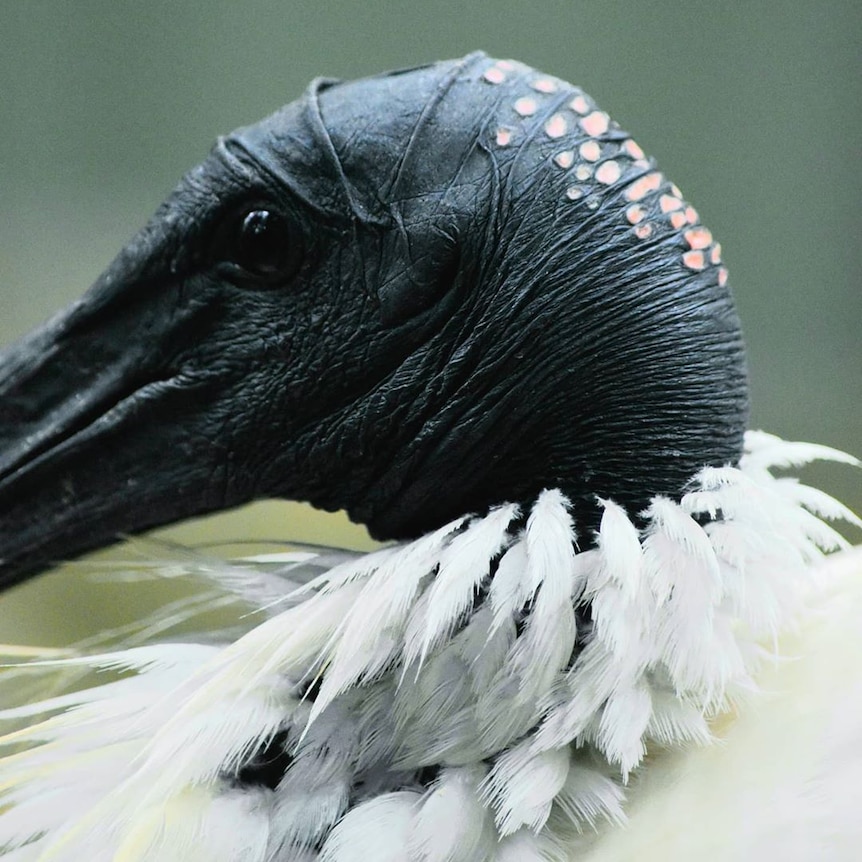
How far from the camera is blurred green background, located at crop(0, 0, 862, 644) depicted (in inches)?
134

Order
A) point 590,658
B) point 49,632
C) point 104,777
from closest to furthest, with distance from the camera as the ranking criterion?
point 590,658 < point 104,777 < point 49,632

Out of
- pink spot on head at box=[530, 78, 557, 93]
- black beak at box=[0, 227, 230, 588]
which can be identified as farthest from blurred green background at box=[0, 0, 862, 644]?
pink spot on head at box=[530, 78, 557, 93]

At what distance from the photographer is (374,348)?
1119 millimetres

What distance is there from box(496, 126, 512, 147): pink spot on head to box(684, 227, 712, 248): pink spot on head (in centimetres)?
19

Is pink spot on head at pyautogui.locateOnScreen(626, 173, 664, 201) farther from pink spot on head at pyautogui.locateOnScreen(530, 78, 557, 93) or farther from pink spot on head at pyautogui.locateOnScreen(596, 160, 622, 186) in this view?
pink spot on head at pyautogui.locateOnScreen(530, 78, 557, 93)

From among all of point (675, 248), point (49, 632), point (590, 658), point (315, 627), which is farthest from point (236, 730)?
point (49, 632)

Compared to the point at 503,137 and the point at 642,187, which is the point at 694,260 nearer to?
the point at 642,187

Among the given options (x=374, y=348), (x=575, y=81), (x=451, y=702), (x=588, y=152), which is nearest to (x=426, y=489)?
(x=374, y=348)

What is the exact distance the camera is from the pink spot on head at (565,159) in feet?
3.52

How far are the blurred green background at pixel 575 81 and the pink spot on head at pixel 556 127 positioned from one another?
2.38 metres

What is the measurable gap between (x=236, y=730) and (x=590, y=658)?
1.01 feet

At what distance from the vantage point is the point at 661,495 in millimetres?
1049

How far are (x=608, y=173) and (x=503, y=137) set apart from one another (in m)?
0.11

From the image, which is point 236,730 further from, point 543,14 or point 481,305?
point 543,14
